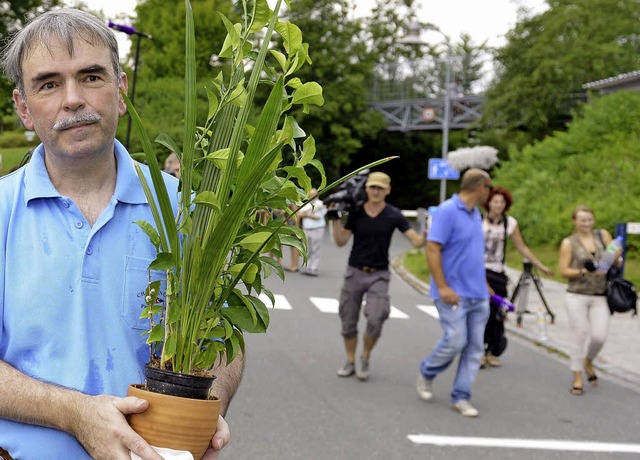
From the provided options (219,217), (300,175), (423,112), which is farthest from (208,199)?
(423,112)

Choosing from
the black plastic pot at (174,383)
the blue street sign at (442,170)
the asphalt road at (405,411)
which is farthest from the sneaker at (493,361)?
the blue street sign at (442,170)

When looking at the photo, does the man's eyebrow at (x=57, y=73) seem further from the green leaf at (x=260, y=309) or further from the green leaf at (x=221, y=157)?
the green leaf at (x=260, y=309)

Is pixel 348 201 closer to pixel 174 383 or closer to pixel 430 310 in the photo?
pixel 430 310

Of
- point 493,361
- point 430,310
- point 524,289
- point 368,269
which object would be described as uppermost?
point 368,269

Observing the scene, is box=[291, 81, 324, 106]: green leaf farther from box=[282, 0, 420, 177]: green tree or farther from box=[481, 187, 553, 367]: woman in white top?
box=[282, 0, 420, 177]: green tree

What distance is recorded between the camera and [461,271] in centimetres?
823

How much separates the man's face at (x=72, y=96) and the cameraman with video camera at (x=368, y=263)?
7257 millimetres

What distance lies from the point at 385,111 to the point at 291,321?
5063 centimetres

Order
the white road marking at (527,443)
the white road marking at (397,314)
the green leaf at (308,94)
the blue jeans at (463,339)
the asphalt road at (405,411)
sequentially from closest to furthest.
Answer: the green leaf at (308,94) → the asphalt road at (405,411) → the white road marking at (527,443) → the blue jeans at (463,339) → the white road marking at (397,314)

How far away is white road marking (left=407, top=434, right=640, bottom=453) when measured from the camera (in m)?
7.20

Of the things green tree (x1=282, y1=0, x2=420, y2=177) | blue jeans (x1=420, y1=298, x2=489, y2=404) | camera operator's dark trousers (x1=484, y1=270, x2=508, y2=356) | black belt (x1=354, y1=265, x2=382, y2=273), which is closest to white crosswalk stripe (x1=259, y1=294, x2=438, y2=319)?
camera operator's dark trousers (x1=484, y1=270, x2=508, y2=356)

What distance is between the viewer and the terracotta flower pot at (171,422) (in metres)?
1.95

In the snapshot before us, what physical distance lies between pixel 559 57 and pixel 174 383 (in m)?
41.7

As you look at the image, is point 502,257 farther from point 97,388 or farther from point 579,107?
point 579,107
